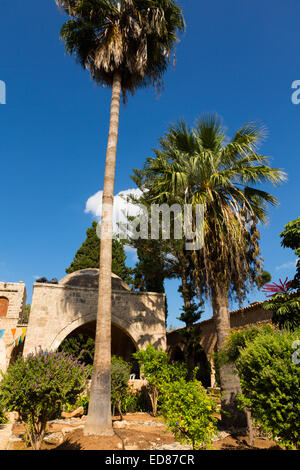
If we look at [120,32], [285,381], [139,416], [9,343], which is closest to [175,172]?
[120,32]

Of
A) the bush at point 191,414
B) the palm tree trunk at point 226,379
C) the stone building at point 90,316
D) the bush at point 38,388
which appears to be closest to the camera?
the bush at point 191,414

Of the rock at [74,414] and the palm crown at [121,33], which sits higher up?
the palm crown at [121,33]

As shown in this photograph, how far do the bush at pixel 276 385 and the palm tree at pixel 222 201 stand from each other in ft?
13.0

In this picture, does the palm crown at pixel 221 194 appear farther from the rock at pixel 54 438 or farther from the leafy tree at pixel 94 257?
the leafy tree at pixel 94 257

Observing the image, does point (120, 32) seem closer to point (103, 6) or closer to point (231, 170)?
point (103, 6)

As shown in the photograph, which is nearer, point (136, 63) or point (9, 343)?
point (136, 63)

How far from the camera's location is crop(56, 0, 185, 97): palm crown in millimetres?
9961

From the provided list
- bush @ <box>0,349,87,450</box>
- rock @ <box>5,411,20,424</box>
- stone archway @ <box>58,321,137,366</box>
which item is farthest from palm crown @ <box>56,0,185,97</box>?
stone archway @ <box>58,321,137,366</box>

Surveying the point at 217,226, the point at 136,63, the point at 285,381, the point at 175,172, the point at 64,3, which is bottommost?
the point at 285,381

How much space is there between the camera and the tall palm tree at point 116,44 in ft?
31.9

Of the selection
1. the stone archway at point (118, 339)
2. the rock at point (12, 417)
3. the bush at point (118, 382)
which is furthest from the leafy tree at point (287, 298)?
the stone archway at point (118, 339)

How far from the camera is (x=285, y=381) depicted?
180 inches

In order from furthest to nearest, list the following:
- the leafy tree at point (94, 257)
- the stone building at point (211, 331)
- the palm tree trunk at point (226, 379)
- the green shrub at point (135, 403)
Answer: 1. the leafy tree at point (94, 257)
2. the stone building at point (211, 331)
3. the green shrub at point (135, 403)
4. the palm tree trunk at point (226, 379)
